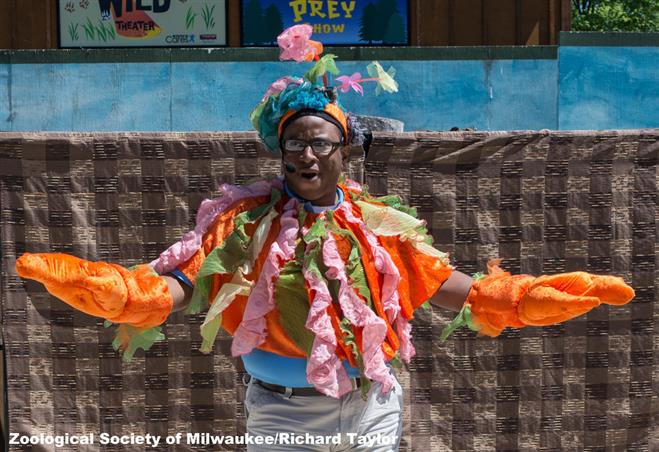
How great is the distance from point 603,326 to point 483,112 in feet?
9.67

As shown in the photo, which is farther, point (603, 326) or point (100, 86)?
point (100, 86)

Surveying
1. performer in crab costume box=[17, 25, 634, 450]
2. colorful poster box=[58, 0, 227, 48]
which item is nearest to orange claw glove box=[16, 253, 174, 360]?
performer in crab costume box=[17, 25, 634, 450]

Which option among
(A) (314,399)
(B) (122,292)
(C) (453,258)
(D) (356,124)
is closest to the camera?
(B) (122,292)

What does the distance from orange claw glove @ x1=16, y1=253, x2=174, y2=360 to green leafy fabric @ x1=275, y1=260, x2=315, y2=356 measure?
34cm

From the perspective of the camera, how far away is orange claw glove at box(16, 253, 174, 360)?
2.78 m

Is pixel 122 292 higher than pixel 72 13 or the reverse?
the reverse

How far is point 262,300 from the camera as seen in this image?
3.06 metres

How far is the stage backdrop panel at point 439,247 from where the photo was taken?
4.61 metres

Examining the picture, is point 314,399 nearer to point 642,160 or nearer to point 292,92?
point 292,92

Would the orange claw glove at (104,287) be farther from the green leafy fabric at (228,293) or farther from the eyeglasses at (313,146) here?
the eyeglasses at (313,146)

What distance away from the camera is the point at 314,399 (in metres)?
3.08

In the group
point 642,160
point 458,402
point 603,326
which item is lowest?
point 458,402

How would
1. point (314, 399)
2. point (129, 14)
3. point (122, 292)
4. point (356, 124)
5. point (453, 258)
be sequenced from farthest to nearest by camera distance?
point (129, 14), point (453, 258), point (356, 124), point (314, 399), point (122, 292)

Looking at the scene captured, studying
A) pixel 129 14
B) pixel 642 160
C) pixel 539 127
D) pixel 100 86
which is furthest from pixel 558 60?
pixel 129 14
